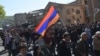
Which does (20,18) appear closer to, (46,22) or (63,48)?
(63,48)

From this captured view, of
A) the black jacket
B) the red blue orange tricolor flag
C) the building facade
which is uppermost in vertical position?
the red blue orange tricolor flag

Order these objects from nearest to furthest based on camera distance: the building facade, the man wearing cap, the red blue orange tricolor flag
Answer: the red blue orange tricolor flag < the man wearing cap < the building facade

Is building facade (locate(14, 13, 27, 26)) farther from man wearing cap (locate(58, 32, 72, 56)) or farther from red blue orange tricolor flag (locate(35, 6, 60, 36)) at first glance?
man wearing cap (locate(58, 32, 72, 56))

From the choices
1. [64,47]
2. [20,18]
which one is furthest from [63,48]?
[20,18]

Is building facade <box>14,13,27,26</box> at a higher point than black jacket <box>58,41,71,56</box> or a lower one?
lower

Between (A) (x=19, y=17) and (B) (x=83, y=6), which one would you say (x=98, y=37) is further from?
(A) (x=19, y=17)

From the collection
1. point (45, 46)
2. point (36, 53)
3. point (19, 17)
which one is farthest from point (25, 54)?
point (19, 17)

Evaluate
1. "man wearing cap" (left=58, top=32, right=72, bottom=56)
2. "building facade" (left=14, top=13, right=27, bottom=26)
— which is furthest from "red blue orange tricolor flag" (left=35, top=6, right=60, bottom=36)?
"building facade" (left=14, top=13, right=27, bottom=26)

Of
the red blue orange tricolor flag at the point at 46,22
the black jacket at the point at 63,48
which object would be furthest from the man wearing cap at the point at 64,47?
the red blue orange tricolor flag at the point at 46,22

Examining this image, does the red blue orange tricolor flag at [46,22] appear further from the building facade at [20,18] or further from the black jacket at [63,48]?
the building facade at [20,18]

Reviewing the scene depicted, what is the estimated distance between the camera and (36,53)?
35.3ft

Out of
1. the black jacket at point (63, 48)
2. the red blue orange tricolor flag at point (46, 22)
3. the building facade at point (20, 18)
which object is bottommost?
the building facade at point (20, 18)

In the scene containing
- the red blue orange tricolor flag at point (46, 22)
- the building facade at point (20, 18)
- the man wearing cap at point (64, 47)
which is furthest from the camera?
the building facade at point (20, 18)

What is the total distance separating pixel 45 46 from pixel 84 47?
1.24m
